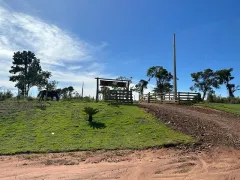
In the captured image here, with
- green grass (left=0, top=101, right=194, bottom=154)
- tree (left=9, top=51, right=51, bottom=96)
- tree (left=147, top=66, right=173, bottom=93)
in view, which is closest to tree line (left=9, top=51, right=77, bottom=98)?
tree (left=9, top=51, right=51, bottom=96)

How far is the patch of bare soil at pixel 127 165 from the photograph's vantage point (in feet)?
20.6

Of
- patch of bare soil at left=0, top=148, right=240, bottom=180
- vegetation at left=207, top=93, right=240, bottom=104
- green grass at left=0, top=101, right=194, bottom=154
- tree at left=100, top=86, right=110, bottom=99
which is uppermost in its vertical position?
tree at left=100, top=86, right=110, bottom=99

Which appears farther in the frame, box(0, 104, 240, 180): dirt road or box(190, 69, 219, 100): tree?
box(190, 69, 219, 100): tree

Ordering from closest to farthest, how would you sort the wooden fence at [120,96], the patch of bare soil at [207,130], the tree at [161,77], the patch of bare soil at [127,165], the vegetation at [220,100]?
the patch of bare soil at [127,165] < the patch of bare soil at [207,130] < the wooden fence at [120,96] < the vegetation at [220,100] < the tree at [161,77]

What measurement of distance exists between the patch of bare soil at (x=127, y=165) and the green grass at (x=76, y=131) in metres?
0.76

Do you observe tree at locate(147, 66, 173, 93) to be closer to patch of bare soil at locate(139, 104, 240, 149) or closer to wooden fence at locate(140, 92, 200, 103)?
wooden fence at locate(140, 92, 200, 103)

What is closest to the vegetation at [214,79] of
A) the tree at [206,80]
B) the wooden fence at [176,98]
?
the tree at [206,80]

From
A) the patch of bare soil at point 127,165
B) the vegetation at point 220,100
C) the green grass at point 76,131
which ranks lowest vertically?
the patch of bare soil at point 127,165

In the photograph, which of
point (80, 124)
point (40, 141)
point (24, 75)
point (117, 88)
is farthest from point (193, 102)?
point (24, 75)

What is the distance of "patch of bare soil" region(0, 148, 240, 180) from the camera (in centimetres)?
629

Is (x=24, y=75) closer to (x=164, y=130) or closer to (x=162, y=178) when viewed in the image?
(x=164, y=130)

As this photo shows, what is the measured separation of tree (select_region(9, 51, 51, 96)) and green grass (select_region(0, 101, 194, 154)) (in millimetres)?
32901

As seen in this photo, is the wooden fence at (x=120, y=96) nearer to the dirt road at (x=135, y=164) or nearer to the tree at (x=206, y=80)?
the dirt road at (x=135, y=164)

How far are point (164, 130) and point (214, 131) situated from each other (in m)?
2.33
